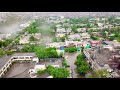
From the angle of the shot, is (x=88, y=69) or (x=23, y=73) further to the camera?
(x=88, y=69)

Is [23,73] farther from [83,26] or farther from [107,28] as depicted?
[107,28]

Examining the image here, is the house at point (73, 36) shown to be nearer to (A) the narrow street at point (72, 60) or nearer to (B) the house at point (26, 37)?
(A) the narrow street at point (72, 60)

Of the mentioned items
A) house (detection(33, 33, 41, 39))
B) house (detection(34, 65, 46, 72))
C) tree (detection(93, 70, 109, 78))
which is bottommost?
tree (detection(93, 70, 109, 78))

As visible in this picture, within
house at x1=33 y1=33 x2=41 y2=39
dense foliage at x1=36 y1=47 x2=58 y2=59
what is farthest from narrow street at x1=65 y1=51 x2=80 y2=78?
house at x1=33 y1=33 x2=41 y2=39

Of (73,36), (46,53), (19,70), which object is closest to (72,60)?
(46,53)

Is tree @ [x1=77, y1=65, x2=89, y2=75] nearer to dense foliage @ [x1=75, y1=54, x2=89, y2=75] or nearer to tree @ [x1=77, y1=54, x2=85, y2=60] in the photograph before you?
dense foliage @ [x1=75, y1=54, x2=89, y2=75]

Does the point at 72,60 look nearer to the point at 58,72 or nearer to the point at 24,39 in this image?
the point at 58,72

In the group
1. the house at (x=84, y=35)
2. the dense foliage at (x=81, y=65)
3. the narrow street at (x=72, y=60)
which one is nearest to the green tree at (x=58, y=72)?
the narrow street at (x=72, y=60)
